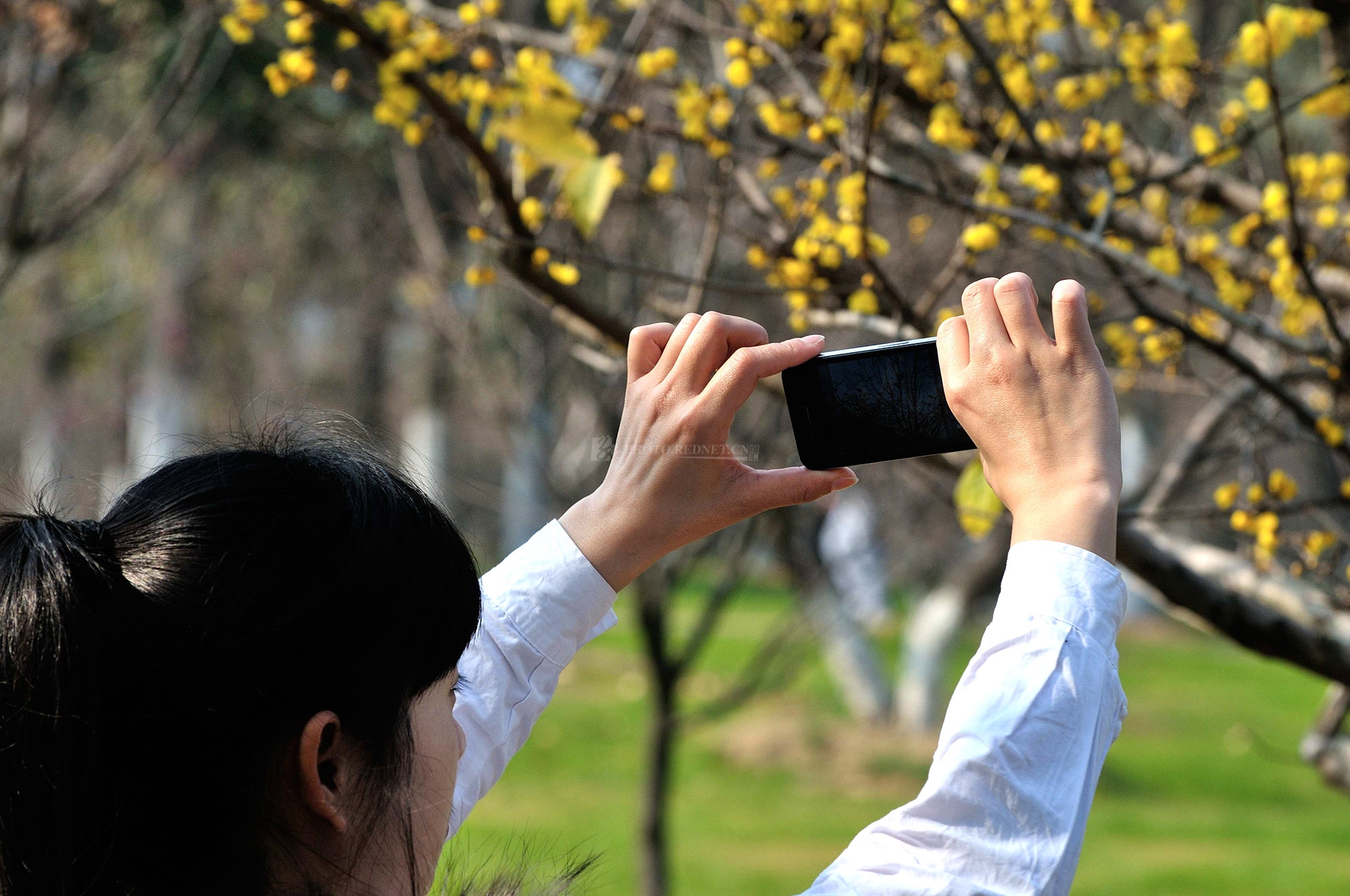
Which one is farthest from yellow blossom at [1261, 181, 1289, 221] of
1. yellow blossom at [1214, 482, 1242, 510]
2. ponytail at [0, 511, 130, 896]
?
ponytail at [0, 511, 130, 896]

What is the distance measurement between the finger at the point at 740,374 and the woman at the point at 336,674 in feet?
0.63

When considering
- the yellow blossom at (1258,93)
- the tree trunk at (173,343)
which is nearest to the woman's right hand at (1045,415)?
the yellow blossom at (1258,93)

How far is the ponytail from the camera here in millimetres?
969

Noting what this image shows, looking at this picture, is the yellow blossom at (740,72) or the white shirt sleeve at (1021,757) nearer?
the white shirt sleeve at (1021,757)

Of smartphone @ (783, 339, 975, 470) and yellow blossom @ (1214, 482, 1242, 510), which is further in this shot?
yellow blossom @ (1214, 482, 1242, 510)

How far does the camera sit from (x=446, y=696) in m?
1.17

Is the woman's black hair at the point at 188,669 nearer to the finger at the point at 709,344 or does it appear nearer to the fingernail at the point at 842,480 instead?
the finger at the point at 709,344

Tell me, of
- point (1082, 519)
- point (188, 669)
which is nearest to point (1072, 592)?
point (1082, 519)

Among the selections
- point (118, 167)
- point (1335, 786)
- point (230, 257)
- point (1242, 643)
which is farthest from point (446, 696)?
point (230, 257)

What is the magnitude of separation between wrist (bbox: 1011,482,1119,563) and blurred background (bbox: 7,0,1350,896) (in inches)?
26.4

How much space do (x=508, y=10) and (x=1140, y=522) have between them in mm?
3985

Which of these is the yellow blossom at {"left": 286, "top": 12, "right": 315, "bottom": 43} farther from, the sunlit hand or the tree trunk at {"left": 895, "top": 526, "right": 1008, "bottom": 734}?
the tree trunk at {"left": 895, "top": 526, "right": 1008, "bottom": 734}

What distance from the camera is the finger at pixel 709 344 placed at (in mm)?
1236

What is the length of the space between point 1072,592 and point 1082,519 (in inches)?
2.4
